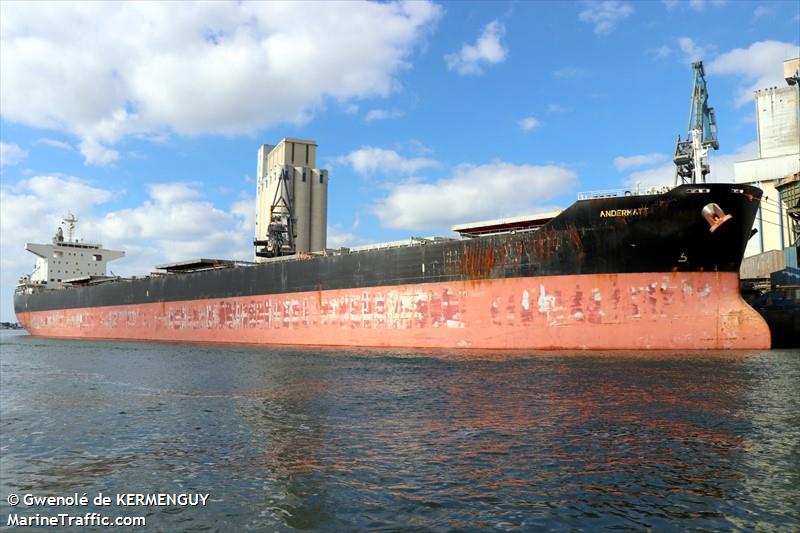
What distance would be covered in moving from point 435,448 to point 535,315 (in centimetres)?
1227

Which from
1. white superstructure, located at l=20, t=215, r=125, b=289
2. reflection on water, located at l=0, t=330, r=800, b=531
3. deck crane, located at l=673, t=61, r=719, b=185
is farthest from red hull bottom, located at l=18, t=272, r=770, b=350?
white superstructure, located at l=20, t=215, r=125, b=289

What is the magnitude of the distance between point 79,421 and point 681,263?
1618 cm

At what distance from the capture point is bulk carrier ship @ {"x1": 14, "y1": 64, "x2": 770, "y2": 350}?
1577 cm

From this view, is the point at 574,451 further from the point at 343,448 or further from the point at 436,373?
the point at 436,373

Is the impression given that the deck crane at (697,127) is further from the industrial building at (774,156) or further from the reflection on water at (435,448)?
the reflection on water at (435,448)

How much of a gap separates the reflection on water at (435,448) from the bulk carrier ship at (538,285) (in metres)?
4.89

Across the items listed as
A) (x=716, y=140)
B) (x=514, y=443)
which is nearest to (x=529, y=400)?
(x=514, y=443)

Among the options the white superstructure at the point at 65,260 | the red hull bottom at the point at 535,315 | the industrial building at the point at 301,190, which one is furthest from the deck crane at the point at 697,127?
the white superstructure at the point at 65,260

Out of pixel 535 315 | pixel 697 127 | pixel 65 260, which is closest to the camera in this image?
pixel 535 315

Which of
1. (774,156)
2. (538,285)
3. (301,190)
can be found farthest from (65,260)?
(774,156)

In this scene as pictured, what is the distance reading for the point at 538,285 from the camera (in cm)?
1719

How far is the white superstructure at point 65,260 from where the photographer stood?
4628cm

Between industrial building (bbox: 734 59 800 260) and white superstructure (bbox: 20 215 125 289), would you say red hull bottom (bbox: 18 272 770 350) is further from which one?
white superstructure (bbox: 20 215 125 289)

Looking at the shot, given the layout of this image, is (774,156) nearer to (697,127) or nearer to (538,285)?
(697,127)
